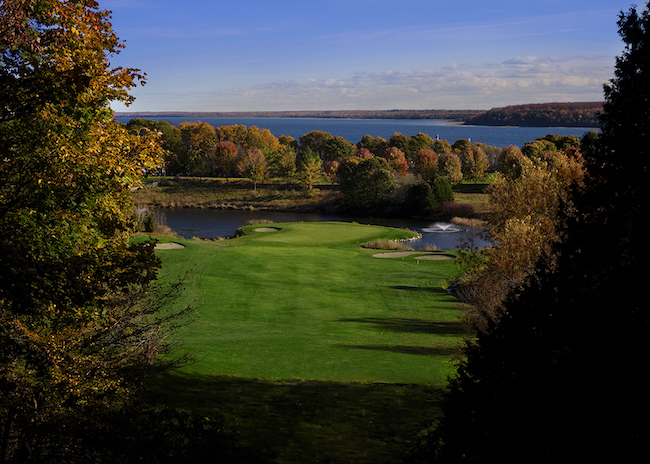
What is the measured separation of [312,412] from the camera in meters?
13.7

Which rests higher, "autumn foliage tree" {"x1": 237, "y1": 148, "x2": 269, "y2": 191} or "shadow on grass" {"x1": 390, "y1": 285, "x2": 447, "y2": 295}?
"autumn foliage tree" {"x1": 237, "y1": 148, "x2": 269, "y2": 191}

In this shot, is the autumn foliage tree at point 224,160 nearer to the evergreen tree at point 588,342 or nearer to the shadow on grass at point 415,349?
the shadow on grass at point 415,349

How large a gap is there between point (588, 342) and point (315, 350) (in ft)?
40.5

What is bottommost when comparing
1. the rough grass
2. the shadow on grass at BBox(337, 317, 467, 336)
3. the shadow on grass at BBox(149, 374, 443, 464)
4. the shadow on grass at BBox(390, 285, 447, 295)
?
the rough grass

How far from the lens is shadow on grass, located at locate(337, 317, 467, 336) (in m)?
23.4

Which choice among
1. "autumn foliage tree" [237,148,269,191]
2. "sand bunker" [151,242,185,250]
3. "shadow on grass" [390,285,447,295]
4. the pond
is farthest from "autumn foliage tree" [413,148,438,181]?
"shadow on grass" [390,285,447,295]

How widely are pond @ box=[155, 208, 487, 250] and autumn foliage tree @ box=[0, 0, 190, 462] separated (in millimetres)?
47204

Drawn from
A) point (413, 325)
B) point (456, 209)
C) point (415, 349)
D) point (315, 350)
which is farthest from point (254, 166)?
point (315, 350)

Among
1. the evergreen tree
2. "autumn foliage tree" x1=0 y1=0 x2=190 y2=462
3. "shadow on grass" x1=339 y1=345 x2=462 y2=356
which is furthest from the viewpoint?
"shadow on grass" x1=339 y1=345 x2=462 y2=356

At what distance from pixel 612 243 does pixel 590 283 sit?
689 mm

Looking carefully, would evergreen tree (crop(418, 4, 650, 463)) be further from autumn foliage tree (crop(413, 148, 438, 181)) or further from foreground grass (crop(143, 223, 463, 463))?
autumn foliage tree (crop(413, 148, 438, 181))

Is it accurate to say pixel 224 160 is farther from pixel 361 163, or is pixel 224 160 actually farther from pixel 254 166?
pixel 361 163

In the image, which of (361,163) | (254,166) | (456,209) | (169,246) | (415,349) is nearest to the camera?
(415,349)

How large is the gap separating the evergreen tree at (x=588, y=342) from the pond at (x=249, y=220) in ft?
154
